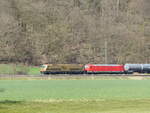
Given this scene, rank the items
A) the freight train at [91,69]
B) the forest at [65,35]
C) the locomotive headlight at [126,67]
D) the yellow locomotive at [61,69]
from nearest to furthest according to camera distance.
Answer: the yellow locomotive at [61,69]
the freight train at [91,69]
the locomotive headlight at [126,67]
the forest at [65,35]

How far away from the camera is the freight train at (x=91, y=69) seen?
66.7m

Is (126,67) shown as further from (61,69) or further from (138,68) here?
(61,69)

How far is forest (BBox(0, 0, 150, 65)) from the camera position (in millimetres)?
89000

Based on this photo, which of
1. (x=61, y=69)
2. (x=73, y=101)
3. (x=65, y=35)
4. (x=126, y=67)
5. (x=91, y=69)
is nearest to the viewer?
(x=73, y=101)

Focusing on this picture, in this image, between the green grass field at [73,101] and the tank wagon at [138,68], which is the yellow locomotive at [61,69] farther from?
the green grass field at [73,101]

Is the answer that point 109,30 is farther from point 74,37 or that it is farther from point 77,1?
point 77,1

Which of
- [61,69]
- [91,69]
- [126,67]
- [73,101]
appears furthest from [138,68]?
[73,101]

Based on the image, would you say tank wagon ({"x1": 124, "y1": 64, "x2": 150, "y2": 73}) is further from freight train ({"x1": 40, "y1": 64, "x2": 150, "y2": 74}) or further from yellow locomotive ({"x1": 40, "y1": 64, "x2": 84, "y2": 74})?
yellow locomotive ({"x1": 40, "y1": 64, "x2": 84, "y2": 74})

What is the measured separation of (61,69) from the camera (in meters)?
67.6

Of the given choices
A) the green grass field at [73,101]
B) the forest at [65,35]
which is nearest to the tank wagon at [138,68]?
the forest at [65,35]

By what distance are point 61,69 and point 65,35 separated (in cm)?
2909

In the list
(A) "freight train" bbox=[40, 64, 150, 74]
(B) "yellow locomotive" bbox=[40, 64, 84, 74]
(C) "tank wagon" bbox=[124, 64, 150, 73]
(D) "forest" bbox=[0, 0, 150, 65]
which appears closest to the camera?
(B) "yellow locomotive" bbox=[40, 64, 84, 74]

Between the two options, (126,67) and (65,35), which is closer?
(126,67)

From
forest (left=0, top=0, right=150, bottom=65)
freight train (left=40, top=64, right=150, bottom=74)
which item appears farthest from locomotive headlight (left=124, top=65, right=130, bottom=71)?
forest (left=0, top=0, right=150, bottom=65)
